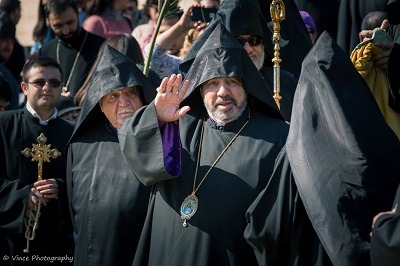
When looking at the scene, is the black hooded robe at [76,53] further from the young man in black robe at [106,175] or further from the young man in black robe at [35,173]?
the young man in black robe at [106,175]

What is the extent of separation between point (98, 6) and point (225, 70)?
474cm

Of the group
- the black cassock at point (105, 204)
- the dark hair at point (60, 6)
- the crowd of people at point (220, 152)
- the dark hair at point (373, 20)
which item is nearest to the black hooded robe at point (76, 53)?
the dark hair at point (60, 6)

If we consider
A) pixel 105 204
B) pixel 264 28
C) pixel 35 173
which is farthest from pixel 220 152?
pixel 35 173

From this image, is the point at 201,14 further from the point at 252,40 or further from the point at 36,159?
the point at 36,159

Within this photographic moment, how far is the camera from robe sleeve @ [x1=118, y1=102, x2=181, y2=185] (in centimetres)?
758

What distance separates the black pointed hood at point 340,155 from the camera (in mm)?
6738

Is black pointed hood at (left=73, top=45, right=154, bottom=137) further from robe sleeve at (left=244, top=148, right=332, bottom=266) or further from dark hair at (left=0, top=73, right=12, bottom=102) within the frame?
robe sleeve at (left=244, top=148, right=332, bottom=266)

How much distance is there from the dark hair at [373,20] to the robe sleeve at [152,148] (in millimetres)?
2574

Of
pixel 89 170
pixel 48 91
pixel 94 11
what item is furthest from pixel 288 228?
pixel 94 11

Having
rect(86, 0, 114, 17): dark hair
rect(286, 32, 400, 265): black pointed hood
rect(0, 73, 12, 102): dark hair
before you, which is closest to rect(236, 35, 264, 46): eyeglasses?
rect(286, 32, 400, 265): black pointed hood

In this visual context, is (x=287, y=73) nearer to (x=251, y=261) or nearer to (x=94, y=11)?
(x=251, y=261)

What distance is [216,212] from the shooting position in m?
7.61

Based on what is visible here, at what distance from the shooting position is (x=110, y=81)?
8711 mm

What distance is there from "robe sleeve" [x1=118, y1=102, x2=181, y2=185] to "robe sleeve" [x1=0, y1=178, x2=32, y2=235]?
157 cm
